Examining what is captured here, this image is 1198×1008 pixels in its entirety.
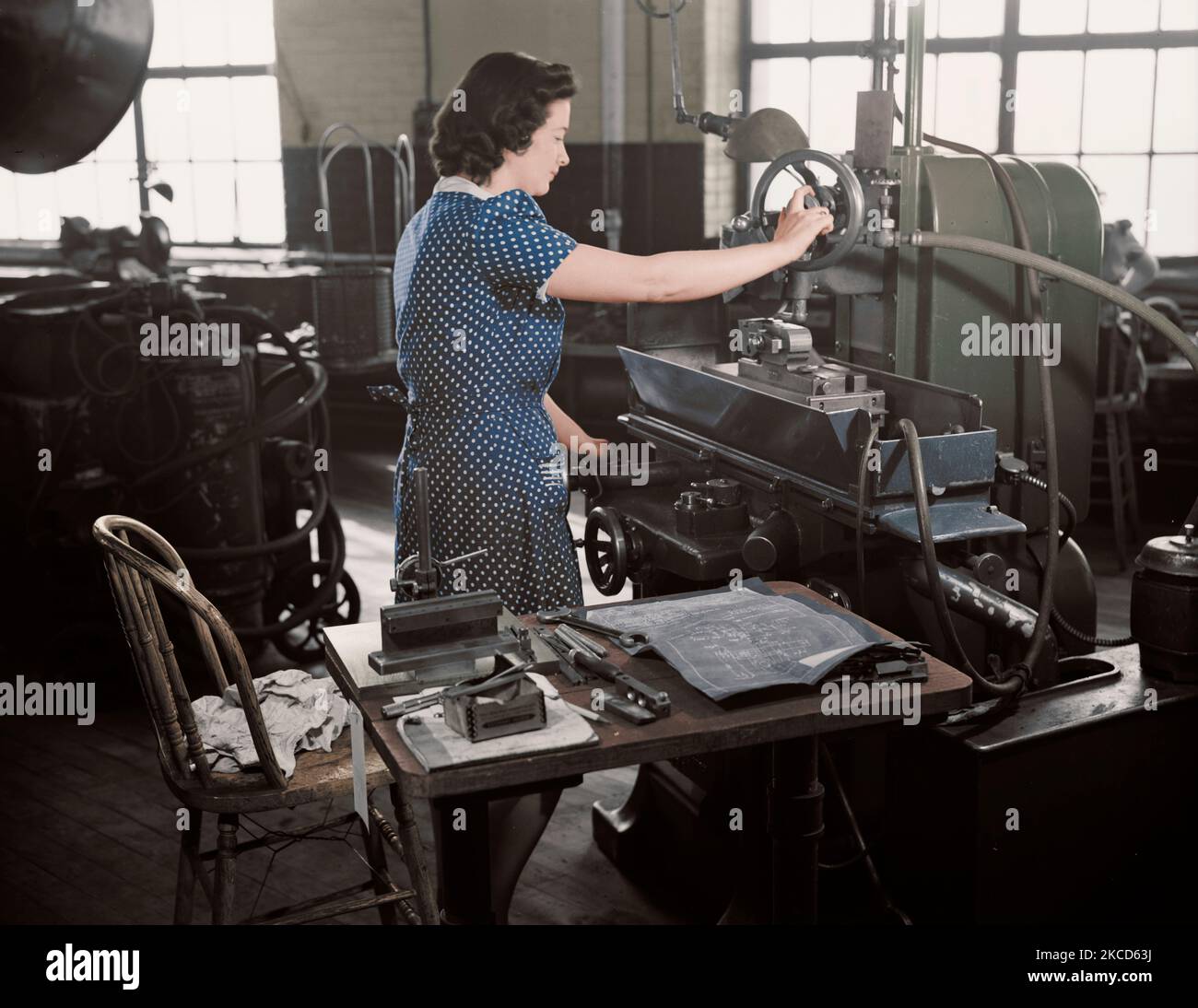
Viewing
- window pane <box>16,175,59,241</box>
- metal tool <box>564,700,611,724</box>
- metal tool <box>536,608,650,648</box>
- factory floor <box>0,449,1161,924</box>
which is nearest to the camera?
metal tool <box>564,700,611,724</box>

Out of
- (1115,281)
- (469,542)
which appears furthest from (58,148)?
(1115,281)

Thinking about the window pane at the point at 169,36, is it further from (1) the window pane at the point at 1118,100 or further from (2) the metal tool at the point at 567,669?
(2) the metal tool at the point at 567,669

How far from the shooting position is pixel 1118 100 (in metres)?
6.14

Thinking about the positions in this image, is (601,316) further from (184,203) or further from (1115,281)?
(184,203)

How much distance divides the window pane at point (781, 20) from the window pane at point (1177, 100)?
167 cm

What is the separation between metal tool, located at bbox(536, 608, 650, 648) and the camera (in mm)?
1838

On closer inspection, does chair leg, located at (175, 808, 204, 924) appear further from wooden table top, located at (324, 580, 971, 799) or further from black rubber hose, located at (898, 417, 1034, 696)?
black rubber hose, located at (898, 417, 1034, 696)

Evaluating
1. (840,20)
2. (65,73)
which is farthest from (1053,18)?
(65,73)

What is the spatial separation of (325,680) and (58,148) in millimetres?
1298

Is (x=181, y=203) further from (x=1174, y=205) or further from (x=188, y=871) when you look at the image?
(x=188, y=871)

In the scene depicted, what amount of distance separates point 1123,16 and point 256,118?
4841 millimetres

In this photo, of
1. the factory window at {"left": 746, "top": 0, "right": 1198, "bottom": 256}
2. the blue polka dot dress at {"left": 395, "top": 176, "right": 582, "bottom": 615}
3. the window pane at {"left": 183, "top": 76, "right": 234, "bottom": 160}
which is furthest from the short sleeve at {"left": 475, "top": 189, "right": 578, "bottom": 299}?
the window pane at {"left": 183, "top": 76, "right": 234, "bottom": 160}

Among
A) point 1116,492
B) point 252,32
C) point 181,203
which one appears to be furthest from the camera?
point 181,203

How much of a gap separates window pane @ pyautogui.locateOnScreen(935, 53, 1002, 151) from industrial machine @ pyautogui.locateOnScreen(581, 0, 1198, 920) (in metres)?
4.09
